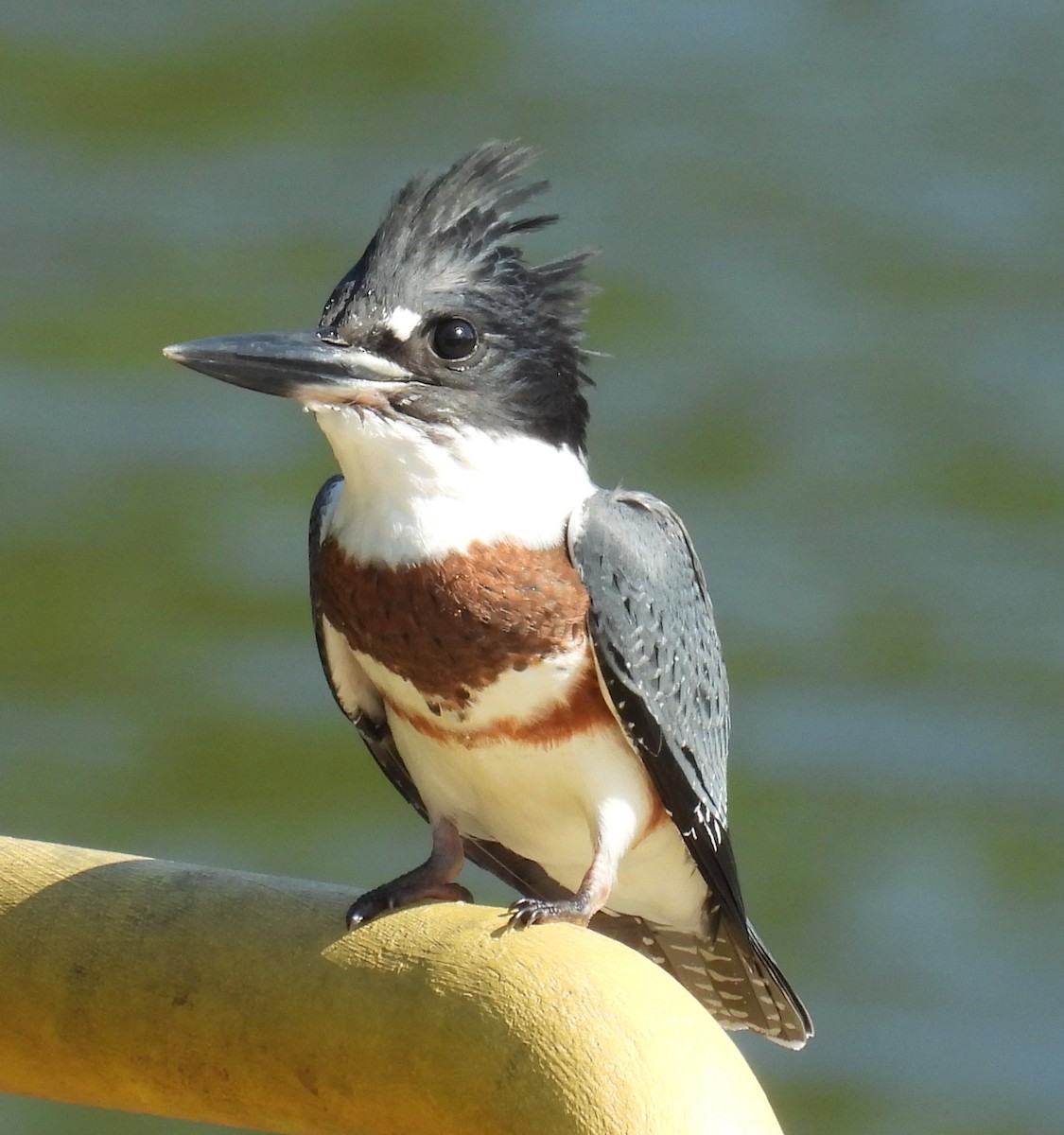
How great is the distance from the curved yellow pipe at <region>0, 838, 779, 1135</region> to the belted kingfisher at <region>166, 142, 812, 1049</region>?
277mm

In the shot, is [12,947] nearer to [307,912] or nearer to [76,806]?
[307,912]

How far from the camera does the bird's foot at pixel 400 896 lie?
171 centimetres

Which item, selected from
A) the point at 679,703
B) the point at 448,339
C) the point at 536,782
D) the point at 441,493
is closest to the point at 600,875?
the point at 536,782

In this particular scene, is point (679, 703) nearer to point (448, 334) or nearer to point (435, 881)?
point (435, 881)

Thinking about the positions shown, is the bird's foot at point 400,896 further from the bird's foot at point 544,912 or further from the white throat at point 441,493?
the white throat at point 441,493

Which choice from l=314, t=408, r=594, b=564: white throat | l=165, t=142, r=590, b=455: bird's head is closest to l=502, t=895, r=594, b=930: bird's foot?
l=314, t=408, r=594, b=564: white throat

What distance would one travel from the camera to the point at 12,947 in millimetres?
1681

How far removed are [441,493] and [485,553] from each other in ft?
0.23

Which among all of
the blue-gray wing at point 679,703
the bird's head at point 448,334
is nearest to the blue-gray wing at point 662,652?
the blue-gray wing at point 679,703

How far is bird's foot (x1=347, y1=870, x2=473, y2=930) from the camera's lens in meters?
1.71

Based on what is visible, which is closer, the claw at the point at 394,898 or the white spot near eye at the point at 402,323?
the claw at the point at 394,898

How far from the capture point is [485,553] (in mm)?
2049

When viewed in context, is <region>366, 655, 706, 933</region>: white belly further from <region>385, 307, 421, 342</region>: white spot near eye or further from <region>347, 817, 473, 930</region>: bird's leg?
<region>385, 307, 421, 342</region>: white spot near eye

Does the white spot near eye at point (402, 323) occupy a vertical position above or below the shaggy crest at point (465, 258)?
below
